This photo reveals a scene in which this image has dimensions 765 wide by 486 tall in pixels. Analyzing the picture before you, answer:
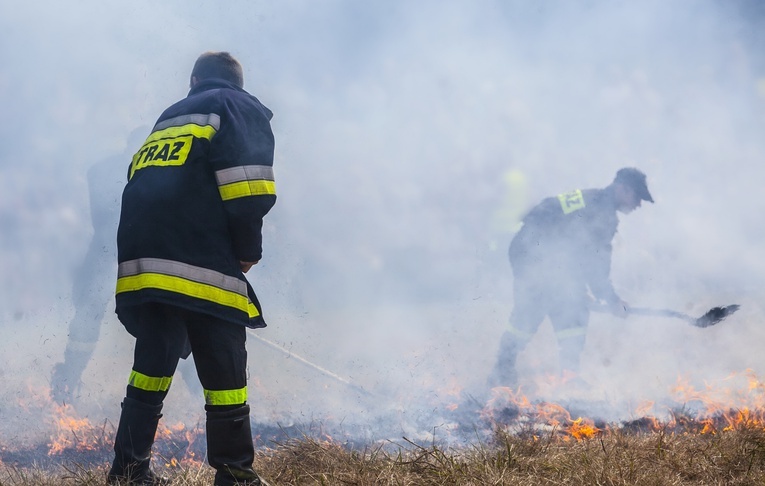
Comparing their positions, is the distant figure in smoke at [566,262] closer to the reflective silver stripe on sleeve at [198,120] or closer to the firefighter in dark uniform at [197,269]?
the firefighter in dark uniform at [197,269]

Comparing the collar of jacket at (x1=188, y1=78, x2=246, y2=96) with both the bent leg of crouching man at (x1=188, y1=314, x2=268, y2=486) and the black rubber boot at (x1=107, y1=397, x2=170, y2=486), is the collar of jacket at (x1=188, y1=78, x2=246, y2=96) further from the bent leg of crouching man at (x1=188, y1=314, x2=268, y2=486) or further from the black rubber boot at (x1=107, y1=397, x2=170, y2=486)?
the black rubber boot at (x1=107, y1=397, x2=170, y2=486)

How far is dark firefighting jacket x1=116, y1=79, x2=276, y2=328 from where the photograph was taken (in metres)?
2.40

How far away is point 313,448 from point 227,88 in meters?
1.55

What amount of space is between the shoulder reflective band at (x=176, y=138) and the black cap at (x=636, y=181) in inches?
175

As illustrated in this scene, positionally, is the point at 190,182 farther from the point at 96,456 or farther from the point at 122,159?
the point at 122,159

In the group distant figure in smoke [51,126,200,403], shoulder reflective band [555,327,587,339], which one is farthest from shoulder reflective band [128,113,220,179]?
shoulder reflective band [555,327,587,339]

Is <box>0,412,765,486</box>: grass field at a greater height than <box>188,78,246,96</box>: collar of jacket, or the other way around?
<box>188,78,246,96</box>: collar of jacket

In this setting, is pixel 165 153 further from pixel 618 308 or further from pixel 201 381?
pixel 618 308

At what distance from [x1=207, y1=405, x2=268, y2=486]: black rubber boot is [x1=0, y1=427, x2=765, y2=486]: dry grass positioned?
199 mm

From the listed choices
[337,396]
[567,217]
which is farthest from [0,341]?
[567,217]

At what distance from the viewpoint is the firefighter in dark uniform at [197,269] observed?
7.78 feet

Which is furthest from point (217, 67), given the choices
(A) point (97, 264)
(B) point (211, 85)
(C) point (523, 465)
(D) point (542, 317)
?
(D) point (542, 317)

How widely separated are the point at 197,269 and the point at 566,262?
4604 mm

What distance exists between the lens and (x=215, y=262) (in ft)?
8.00
